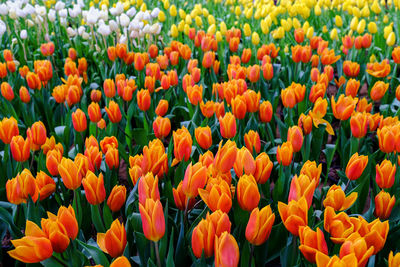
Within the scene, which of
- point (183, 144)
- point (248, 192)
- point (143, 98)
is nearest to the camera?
point (248, 192)

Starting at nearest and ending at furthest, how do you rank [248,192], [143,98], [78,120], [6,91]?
[248,192] < [78,120] < [143,98] < [6,91]

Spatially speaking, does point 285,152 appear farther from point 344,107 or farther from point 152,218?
point 152,218

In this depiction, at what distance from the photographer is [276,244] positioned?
1434 millimetres

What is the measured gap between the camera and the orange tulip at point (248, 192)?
3.90 feet

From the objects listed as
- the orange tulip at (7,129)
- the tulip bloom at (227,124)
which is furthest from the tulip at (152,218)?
the orange tulip at (7,129)

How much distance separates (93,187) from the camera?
134 centimetres

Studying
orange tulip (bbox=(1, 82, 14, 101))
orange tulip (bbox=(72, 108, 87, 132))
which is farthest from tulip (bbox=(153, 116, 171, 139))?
orange tulip (bbox=(1, 82, 14, 101))

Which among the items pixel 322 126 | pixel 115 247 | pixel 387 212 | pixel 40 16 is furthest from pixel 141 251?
pixel 40 16

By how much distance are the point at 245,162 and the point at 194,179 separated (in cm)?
21

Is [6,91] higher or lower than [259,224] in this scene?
lower

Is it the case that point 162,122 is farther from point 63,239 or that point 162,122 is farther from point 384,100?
point 384,100

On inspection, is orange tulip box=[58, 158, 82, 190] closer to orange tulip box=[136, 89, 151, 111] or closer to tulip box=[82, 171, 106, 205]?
tulip box=[82, 171, 106, 205]

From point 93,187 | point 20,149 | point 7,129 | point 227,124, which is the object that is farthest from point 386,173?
point 7,129

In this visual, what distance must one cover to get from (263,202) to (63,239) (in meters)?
0.78
